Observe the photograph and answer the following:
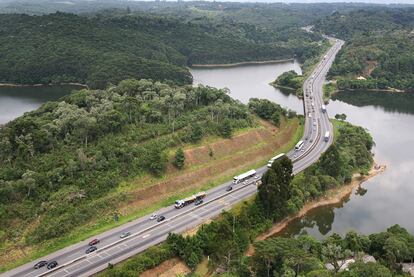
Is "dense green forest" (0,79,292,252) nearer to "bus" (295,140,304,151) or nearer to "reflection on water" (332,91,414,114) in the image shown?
"bus" (295,140,304,151)

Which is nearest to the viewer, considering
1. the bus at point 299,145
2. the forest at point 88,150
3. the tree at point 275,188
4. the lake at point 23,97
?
the forest at point 88,150

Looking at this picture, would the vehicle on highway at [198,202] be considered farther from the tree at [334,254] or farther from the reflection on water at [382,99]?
the reflection on water at [382,99]

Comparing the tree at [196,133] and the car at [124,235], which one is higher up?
the tree at [196,133]

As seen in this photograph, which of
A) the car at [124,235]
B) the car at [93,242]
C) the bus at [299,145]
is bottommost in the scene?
the bus at [299,145]

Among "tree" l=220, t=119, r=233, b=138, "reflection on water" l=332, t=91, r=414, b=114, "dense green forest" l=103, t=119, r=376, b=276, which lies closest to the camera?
"dense green forest" l=103, t=119, r=376, b=276

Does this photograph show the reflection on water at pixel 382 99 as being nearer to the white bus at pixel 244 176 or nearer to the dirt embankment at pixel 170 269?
the white bus at pixel 244 176

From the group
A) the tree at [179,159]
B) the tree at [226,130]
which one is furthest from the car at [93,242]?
the tree at [226,130]

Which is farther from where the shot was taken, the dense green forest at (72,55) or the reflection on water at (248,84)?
the dense green forest at (72,55)

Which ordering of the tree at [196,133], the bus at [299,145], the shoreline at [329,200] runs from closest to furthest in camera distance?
the shoreline at [329,200]
the tree at [196,133]
the bus at [299,145]

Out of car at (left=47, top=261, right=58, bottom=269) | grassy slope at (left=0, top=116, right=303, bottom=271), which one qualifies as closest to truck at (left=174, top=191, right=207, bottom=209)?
grassy slope at (left=0, top=116, right=303, bottom=271)
